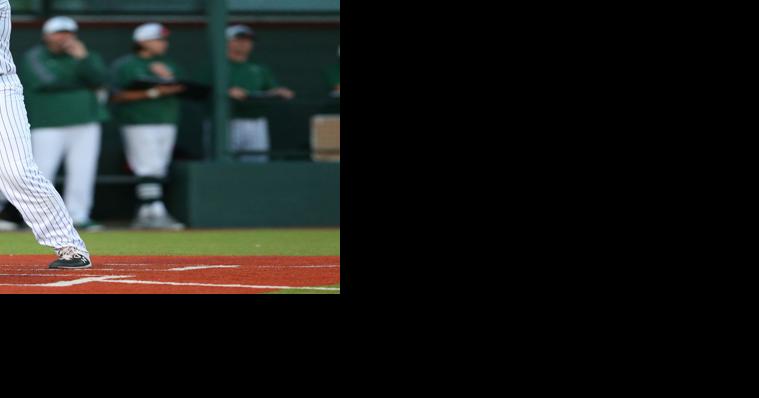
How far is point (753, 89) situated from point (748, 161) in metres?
0.29

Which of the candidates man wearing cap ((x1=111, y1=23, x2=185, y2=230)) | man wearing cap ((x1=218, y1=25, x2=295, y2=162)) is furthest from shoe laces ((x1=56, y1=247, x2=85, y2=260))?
man wearing cap ((x1=218, y1=25, x2=295, y2=162))

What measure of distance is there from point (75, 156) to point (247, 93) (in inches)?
68.9

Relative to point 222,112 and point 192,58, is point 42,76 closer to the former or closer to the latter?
point 222,112

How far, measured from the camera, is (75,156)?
1168 centimetres

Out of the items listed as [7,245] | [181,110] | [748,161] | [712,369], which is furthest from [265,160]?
[712,369]

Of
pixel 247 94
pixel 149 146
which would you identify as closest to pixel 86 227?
pixel 149 146

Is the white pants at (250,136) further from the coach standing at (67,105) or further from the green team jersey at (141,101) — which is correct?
the coach standing at (67,105)

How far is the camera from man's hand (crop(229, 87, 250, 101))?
1217cm

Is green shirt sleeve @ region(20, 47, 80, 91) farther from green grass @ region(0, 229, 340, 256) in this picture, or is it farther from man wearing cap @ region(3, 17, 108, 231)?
green grass @ region(0, 229, 340, 256)

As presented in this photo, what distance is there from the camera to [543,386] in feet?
12.1

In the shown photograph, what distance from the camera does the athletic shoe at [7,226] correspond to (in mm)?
11570

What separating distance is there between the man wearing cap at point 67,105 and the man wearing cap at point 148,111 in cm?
30

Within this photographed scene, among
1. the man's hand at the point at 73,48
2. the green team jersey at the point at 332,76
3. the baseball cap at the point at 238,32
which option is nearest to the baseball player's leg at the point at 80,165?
the man's hand at the point at 73,48

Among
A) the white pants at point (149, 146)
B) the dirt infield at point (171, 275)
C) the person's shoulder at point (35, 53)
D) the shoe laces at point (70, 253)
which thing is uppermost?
the person's shoulder at point (35, 53)
